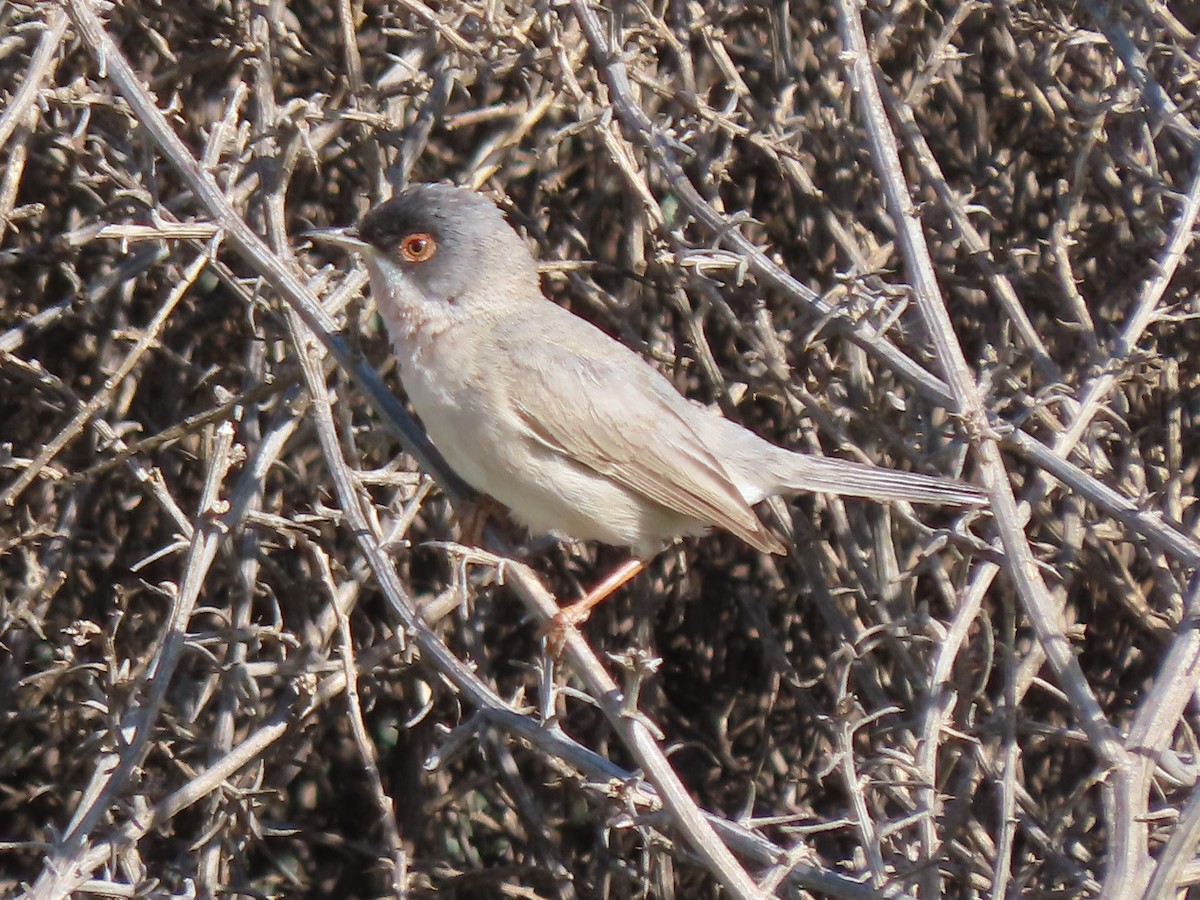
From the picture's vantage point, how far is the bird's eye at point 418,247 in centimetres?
366

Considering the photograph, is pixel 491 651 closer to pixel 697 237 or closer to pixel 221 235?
pixel 697 237

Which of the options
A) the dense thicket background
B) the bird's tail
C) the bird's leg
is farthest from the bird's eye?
the bird's tail

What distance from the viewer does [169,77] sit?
4000mm

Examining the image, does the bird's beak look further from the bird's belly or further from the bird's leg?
the bird's leg

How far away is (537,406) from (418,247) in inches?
20.8

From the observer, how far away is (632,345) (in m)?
4.23

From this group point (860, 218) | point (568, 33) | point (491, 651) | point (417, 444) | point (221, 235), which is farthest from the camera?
point (491, 651)

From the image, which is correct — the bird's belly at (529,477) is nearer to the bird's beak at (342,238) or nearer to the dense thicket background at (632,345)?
the dense thicket background at (632,345)

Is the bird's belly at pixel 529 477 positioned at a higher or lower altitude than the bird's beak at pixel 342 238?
lower

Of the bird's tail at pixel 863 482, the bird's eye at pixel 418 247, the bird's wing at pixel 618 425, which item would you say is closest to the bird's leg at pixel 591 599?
the bird's wing at pixel 618 425

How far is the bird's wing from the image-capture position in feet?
12.1

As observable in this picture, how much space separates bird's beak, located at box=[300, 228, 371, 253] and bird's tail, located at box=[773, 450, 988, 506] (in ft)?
4.23

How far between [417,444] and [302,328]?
41 cm

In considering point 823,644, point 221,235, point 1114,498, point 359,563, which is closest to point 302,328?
point 221,235
